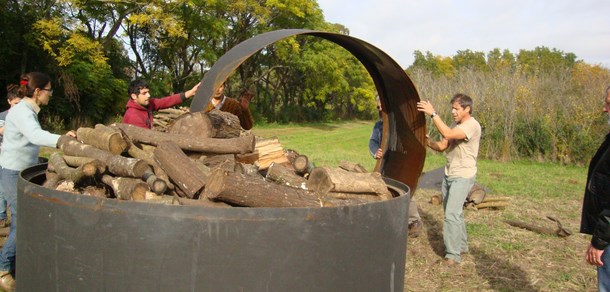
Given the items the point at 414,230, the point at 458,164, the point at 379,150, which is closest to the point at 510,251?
the point at 414,230

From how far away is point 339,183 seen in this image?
3.44m

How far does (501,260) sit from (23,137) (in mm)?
4813

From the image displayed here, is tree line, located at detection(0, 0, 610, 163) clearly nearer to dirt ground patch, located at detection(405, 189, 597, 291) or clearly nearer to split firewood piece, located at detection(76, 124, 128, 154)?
dirt ground patch, located at detection(405, 189, 597, 291)

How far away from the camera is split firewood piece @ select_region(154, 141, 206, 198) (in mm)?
2993

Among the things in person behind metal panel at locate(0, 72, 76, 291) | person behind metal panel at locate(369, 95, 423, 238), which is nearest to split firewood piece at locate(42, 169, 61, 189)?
person behind metal panel at locate(0, 72, 76, 291)

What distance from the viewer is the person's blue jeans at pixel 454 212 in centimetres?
519

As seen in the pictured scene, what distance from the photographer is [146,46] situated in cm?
2659

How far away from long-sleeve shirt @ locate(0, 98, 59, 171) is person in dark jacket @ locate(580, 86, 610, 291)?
3497mm

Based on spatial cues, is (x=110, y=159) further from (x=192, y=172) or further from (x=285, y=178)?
(x=285, y=178)

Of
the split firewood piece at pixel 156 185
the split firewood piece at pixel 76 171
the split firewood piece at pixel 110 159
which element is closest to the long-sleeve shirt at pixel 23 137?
the split firewood piece at pixel 110 159

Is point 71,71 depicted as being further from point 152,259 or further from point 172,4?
point 152,259

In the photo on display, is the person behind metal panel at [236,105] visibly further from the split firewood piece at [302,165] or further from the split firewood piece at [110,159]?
the split firewood piece at [110,159]

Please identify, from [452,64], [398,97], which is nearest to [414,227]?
[398,97]

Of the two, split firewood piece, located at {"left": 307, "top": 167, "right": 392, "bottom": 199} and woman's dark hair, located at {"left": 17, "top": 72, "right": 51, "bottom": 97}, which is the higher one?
woman's dark hair, located at {"left": 17, "top": 72, "right": 51, "bottom": 97}
